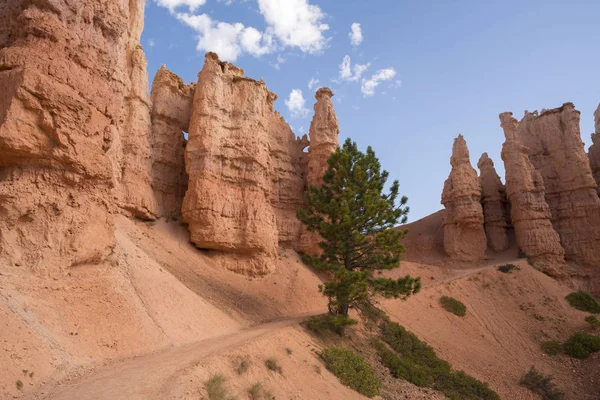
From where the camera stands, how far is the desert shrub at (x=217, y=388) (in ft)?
28.0

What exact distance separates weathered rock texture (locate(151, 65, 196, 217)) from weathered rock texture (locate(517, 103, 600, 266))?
3259cm

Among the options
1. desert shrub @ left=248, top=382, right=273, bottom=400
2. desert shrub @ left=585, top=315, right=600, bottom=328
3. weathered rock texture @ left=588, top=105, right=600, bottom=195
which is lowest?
desert shrub @ left=248, top=382, right=273, bottom=400

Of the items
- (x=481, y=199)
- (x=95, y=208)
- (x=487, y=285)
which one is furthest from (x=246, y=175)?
(x=481, y=199)

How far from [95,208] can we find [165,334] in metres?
4.52

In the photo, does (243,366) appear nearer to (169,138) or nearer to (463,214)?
(169,138)

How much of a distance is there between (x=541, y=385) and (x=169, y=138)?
2454 cm

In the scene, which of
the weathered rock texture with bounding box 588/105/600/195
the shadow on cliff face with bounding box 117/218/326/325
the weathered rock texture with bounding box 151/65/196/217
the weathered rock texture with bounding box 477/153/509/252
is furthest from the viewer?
the weathered rock texture with bounding box 588/105/600/195

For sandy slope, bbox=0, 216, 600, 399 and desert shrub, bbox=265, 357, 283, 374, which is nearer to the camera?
sandy slope, bbox=0, 216, 600, 399

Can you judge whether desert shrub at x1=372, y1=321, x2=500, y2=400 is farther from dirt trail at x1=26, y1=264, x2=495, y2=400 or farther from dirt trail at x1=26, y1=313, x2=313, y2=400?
dirt trail at x1=26, y1=313, x2=313, y2=400

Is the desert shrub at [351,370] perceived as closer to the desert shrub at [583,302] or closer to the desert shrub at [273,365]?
the desert shrub at [273,365]

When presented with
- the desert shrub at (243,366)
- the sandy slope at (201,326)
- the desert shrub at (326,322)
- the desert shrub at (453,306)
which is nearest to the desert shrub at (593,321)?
the sandy slope at (201,326)

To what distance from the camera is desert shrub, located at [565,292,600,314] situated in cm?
2867

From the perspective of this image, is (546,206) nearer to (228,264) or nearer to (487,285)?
(487,285)

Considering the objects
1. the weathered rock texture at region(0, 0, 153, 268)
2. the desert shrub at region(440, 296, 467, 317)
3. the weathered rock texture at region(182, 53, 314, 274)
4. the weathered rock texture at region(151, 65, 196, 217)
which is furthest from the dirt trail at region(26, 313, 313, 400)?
the desert shrub at region(440, 296, 467, 317)
